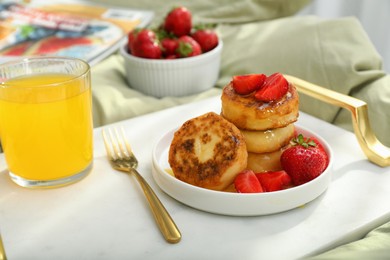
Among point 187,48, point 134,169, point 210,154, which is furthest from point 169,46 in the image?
point 210,154

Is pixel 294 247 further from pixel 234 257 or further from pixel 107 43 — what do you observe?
pixel 107 43

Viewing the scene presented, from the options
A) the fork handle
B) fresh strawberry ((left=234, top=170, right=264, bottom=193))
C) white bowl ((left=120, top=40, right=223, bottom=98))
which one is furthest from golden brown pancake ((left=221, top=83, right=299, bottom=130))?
white bowl ((left=120, top=40, right=223, bottom=98))

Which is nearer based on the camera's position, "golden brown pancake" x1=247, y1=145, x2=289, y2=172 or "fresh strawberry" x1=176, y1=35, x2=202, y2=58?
"golden brown pancake" x1=247, y1=145, x2=289, y2=172

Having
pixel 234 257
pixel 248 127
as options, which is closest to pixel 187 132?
pixel 248 127

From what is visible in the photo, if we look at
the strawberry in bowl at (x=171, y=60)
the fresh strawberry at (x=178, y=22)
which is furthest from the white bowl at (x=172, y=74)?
the fresh strawberry at (x=178, y=22)

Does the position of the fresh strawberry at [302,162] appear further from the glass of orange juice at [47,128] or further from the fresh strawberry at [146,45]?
the fresh strawberry at [146,45]

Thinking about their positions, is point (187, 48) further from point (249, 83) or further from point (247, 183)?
point (247, 183)

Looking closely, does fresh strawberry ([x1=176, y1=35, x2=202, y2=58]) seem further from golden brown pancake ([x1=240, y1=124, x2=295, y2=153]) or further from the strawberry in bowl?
golden brown pancake ([x1=240, y1=124, x2=295, y2=153])
